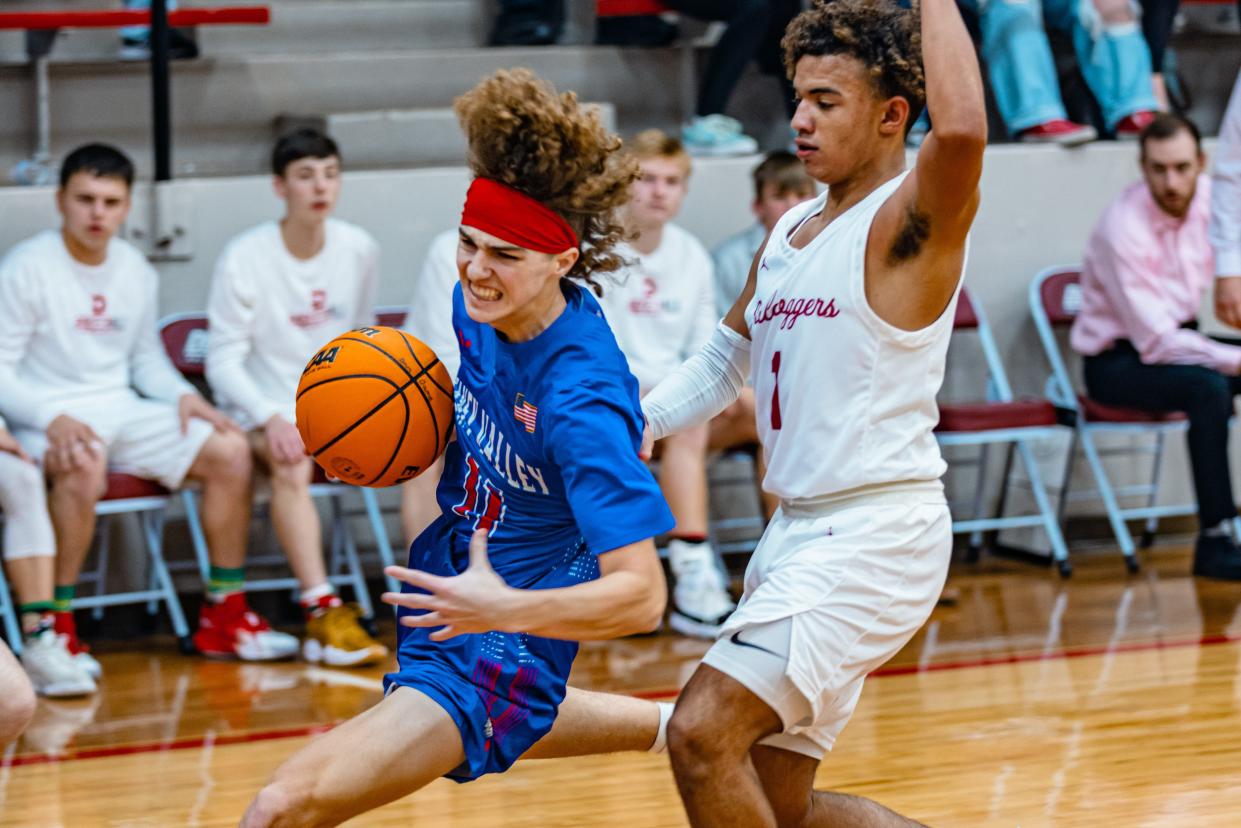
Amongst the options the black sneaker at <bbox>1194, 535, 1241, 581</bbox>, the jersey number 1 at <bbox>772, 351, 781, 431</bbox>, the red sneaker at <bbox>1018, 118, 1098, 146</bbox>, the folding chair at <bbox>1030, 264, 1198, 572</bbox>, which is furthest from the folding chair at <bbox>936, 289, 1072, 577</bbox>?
the jersey number 1 at <bbox>772, 351, 781, 431</bbox>

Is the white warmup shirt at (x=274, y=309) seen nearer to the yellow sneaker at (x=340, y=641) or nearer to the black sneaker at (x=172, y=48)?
the yellow sneaker at (x=340, y=641)

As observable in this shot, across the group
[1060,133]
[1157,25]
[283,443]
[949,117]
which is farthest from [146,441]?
[1157,25]

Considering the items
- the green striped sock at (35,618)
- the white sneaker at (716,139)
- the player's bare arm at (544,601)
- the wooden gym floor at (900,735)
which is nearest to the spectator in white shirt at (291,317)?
the wooden gym floor at (900,735)

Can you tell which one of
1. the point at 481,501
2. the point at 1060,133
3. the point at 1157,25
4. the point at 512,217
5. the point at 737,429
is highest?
the point at 1157,25

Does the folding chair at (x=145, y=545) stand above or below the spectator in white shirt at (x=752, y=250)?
below

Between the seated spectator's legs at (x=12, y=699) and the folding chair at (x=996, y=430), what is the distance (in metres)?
3.90

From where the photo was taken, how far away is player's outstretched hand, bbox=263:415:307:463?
561 cm

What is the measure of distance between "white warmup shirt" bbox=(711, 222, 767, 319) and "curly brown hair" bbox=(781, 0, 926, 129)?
361cm

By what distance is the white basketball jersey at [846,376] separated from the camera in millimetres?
2791

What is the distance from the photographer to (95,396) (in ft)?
18.7

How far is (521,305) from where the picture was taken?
2648mm

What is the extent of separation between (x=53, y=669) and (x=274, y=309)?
149 centimetres

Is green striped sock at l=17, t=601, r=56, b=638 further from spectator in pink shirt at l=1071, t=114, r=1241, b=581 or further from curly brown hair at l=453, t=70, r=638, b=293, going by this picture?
spectator in pink shirt at l=1071, t=114, r=1241, b=581

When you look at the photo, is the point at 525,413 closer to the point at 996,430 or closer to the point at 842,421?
the point at 842,421
